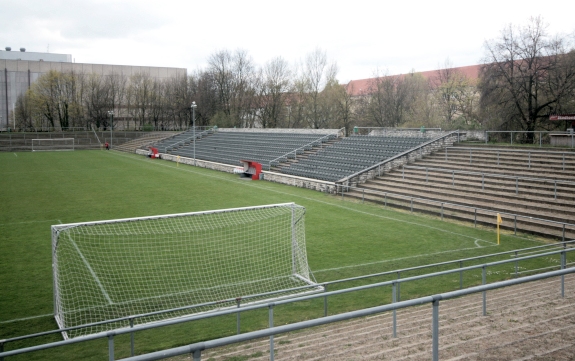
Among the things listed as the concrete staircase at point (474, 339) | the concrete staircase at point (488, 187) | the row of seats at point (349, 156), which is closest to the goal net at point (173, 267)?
the concrete staircase at point (474, 339)

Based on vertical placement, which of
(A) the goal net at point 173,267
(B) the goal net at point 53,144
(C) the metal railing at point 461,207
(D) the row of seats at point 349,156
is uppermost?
(B) the goal net at point 53,144

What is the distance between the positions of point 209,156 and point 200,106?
113 feet

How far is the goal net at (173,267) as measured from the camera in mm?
11602

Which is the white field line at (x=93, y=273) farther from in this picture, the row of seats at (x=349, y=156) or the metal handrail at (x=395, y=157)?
the row of seats at (x=349, y=156)

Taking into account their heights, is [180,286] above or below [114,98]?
below

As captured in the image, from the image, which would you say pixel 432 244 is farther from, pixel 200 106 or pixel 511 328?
pixel 200 106

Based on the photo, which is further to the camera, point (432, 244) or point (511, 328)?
point (432, 244)

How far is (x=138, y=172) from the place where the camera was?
40.4 metres

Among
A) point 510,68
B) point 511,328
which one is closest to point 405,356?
point 511,328

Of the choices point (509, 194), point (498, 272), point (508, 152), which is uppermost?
point (508, 152)

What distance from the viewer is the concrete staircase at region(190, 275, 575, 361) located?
5078 mm

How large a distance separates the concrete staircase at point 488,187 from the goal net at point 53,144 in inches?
2145

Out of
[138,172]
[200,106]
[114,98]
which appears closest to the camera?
[138,172]

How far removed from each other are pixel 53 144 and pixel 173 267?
6354 cm
